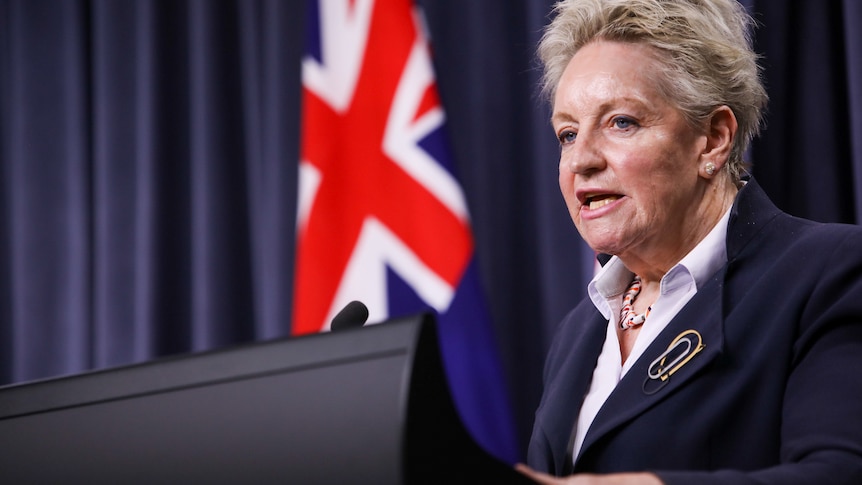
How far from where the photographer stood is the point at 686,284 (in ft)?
4.78

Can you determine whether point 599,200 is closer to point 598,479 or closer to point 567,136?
point 567,136

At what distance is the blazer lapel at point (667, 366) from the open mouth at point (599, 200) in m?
0.23

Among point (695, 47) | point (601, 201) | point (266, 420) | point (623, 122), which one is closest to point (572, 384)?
point (601, 201)

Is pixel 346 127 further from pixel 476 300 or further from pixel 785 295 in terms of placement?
pixel 785 295

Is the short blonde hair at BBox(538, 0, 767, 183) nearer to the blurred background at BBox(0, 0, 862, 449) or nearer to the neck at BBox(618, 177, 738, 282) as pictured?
the neck at BBox(618, 177, 738, 282)

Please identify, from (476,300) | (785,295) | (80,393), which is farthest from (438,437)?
(476,300)

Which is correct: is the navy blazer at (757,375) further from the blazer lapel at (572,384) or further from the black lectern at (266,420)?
the black lectern at (266,420)

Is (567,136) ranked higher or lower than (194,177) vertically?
higher

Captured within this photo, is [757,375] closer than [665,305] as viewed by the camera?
Yes

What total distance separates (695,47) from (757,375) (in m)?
0.56

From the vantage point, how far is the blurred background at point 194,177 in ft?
8.28

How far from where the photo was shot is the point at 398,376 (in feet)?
2.39

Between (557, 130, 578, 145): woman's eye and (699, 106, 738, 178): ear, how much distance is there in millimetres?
208

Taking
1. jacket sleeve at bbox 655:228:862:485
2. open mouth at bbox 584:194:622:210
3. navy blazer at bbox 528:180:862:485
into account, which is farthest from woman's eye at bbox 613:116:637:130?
jacket sleeve at bbox 655:228:862:485
